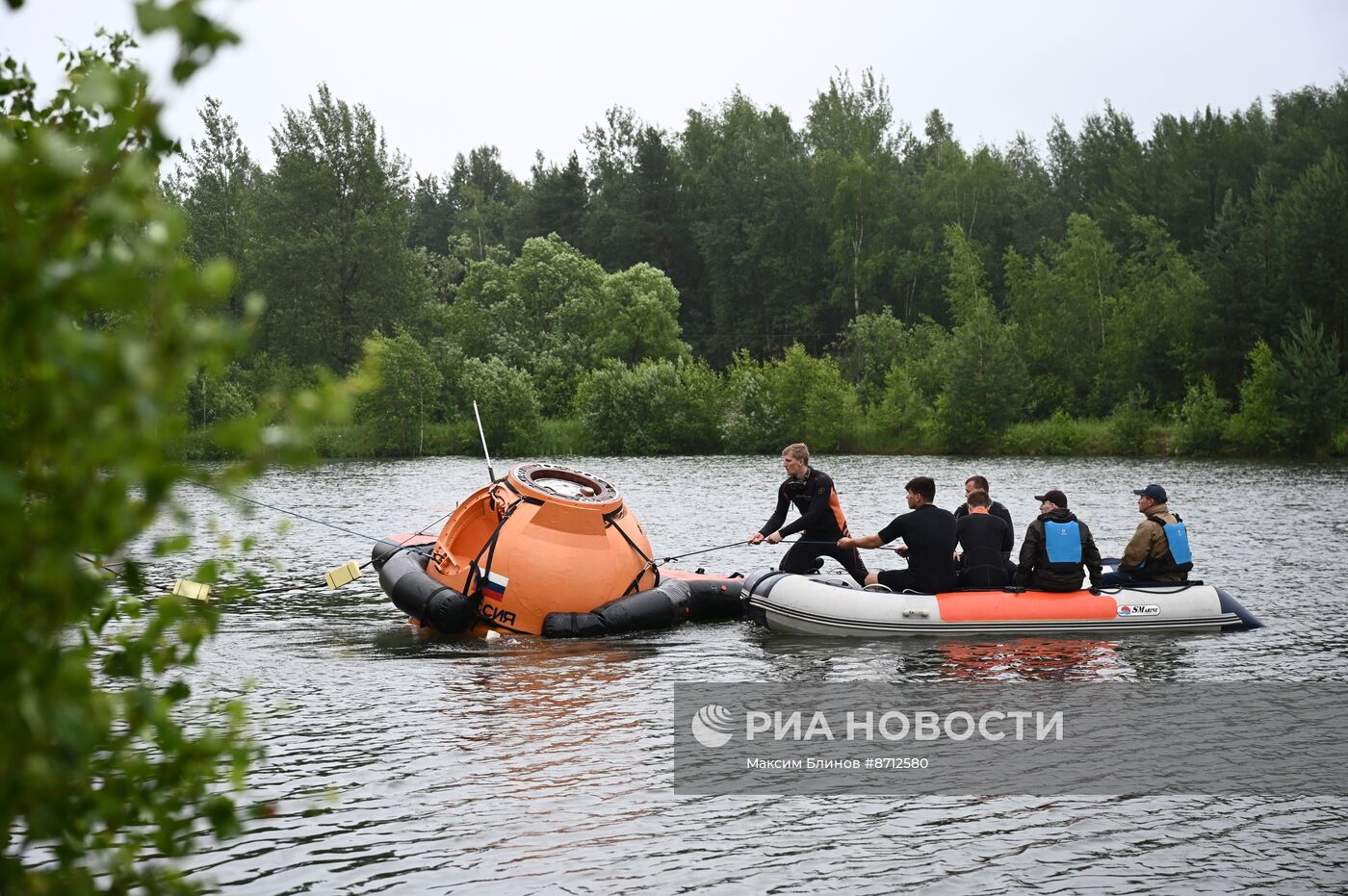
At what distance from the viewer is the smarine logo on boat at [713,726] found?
9.15 metres

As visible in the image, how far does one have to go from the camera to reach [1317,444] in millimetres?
44125

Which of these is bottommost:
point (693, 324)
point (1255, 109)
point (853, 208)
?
point (693, 324)

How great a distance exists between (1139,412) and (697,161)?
128 ft

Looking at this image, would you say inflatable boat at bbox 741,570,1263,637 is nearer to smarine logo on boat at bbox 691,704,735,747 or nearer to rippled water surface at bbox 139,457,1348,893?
rippled water surface at bbox 139,457,1348,893

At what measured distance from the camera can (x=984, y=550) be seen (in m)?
13.2

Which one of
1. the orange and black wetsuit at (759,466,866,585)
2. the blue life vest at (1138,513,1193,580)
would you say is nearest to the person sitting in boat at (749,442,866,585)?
the orange and black wetsuit at (759,466,866,585)

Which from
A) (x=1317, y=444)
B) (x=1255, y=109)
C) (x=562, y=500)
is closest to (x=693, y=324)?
(x=1255, y=109)

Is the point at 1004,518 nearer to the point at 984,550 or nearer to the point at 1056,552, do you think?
the point at 984,550

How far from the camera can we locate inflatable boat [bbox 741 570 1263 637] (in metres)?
12.8

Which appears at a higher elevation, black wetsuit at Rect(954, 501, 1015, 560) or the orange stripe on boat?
black wetsuit at Rect(954, 501, 1015, 560)

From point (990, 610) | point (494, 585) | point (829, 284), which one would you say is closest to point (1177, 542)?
point (990, 610)

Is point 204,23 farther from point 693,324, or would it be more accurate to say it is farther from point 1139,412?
point 693,324

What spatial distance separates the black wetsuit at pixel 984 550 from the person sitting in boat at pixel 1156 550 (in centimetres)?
136

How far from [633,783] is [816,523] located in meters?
6.00
